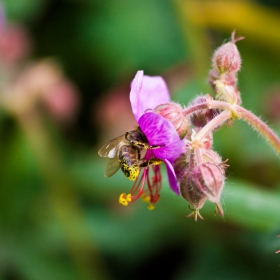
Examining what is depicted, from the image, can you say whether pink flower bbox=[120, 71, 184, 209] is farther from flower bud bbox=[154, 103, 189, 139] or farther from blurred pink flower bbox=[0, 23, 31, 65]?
blurred pink flower bbox=[0, 23, 31, 65]

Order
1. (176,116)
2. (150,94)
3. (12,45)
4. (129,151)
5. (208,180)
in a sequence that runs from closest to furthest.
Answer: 1. (208,180)
2. (176,116)
3. (129,151)
4. (150,94)
5. (12,45)

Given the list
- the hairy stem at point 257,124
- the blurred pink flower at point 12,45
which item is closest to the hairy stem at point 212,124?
the hairy stem at point 257,124

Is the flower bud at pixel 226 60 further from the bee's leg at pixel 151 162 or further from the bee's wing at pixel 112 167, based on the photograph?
the bee's wing at pixel 112 167

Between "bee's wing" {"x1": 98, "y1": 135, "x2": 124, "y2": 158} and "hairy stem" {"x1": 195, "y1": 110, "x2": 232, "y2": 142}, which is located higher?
"bee's wing" {"x1": 98, "y1": 135, "x2": 124, "y2": 158}

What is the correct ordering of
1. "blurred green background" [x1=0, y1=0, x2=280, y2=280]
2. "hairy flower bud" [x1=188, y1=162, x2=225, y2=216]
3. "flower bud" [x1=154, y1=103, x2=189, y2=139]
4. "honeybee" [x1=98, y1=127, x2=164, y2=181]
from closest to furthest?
"hairy flower bud" [x1=188, y1=162, x2=225, y2=216] < "flower bud" [x1=154, y1=103, x2=189, y2=139] < "honeybee" [x1=98, y1=127, x2=164, y2=181] < "blurred green background" [x1=0, y1=0, x2=280, y2=280]

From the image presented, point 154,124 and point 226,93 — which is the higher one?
point 226,93

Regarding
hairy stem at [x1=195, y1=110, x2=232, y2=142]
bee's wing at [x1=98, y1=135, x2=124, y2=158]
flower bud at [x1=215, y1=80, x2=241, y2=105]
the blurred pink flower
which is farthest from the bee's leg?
the blurred pink flower

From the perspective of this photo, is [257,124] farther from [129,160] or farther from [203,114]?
[129,160]

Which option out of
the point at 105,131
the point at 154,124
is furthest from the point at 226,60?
the point at 105,131
